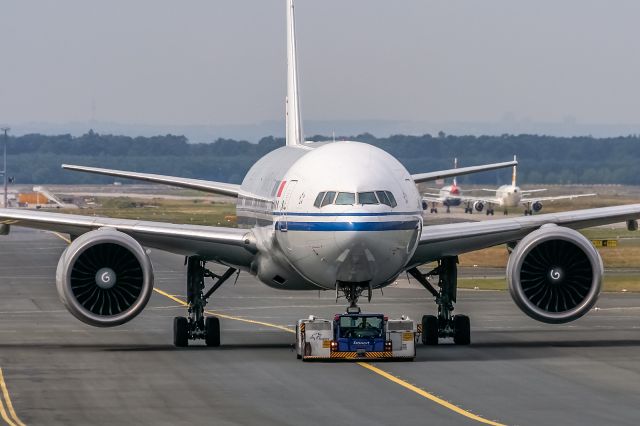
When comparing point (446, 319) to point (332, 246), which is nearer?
point (332, 246)

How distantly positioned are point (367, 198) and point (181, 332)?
7431 millimetres

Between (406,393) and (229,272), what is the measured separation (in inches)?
471

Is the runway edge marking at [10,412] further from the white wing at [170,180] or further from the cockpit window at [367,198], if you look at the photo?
the white wing at [170,180]

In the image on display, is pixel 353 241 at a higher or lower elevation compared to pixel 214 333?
higher

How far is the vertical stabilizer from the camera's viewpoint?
47.9 meters

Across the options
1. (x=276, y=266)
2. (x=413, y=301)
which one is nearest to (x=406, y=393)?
(x=276, y=266)

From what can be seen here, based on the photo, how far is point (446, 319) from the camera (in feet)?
127

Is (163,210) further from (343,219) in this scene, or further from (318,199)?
(343,219)

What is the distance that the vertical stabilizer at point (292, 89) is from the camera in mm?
47906

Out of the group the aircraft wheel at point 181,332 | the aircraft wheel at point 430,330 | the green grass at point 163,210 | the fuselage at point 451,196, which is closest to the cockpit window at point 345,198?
the aircraft wheel at point 430,330

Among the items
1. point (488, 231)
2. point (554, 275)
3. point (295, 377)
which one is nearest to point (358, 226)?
point (295, 377)

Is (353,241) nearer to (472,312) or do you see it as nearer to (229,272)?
(229,272)

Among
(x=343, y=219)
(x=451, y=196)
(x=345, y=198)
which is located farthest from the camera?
(x=451, y=196)

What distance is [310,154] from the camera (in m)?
36.6
